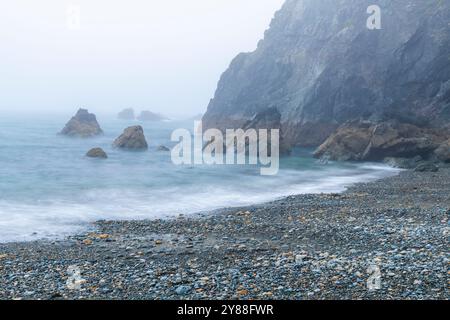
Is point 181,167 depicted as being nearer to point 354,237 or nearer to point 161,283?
point 354,237

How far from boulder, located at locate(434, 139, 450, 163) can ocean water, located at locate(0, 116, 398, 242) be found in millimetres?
5500

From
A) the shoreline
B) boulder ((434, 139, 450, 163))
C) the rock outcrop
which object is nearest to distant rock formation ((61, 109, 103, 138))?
the rock outcrop

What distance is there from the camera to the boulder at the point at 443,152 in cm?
4552

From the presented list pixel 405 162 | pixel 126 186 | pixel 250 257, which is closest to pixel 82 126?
pixel 126 186

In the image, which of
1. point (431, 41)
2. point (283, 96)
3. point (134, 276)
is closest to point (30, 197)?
point (134, 276)

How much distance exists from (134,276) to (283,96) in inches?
3709

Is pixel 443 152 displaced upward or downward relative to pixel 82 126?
downward

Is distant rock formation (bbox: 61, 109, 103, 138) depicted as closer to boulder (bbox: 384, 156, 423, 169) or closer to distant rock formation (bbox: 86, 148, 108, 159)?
distant rock formation (bbox: 86, 148, 108, 159)

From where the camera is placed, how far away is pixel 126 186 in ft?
116

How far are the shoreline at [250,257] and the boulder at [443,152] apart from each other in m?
26.0

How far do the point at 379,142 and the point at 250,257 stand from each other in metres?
42.9

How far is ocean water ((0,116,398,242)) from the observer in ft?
76.0

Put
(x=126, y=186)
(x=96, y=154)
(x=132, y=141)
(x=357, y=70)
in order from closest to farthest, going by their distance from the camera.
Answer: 1. (x=126, y=186)
2. (x=96, y=154)
3. (x=132, y=141)
4. (x=357, y=70)

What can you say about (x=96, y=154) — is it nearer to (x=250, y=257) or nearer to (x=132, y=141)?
(x=132, y=141)
